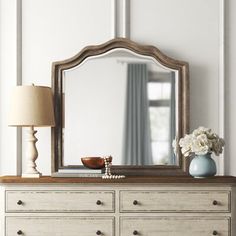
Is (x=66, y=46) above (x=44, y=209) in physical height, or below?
above

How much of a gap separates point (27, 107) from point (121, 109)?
63cm

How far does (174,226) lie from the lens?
9.27ft

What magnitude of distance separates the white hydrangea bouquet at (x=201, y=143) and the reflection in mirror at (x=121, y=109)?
10.1 inches

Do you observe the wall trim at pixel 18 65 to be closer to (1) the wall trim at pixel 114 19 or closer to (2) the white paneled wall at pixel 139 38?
(2) the white paneled wall at pixel 139 38

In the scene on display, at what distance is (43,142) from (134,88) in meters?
0.73

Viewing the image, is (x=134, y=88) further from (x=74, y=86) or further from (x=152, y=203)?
(x=152, y=203)

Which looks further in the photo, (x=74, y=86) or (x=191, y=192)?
(x=74, y=86)

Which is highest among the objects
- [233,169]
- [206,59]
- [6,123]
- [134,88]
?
[206,59]

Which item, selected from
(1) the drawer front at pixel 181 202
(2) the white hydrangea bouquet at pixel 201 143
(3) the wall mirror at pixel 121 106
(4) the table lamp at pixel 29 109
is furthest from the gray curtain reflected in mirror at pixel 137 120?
(4) the table lamp at pixel 29 109

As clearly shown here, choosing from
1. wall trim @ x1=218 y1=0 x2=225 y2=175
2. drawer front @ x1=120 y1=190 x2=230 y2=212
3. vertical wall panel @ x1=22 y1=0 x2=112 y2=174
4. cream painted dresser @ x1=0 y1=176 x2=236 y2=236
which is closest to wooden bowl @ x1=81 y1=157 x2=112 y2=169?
cream painted dresser @ x1=0 y1=176 x2=236 y2=236

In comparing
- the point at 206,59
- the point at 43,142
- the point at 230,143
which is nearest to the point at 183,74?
the point at 206,59

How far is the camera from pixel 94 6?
10.9 feet

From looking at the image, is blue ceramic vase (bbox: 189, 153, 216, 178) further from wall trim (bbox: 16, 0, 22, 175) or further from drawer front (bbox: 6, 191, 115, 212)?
wall trim (bbox: 16, 0, 22, 175)

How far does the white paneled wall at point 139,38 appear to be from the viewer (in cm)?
329
